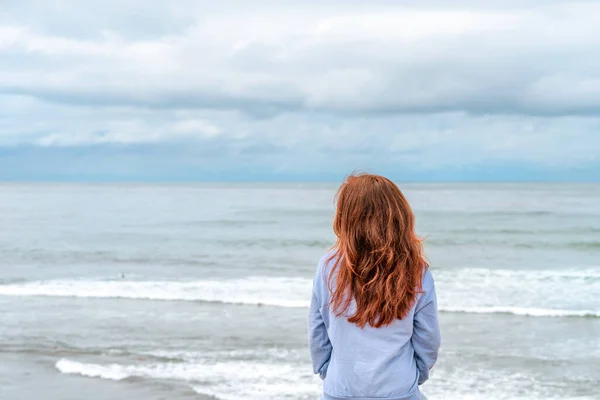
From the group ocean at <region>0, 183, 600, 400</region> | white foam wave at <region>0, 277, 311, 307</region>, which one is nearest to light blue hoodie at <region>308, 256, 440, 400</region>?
ocean at <region>0, 183, 600, 400</region>

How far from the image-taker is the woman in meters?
2.34

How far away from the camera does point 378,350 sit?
2.39 m

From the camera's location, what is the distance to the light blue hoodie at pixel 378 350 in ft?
7.80

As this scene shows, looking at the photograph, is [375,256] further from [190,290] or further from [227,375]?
[190,290]

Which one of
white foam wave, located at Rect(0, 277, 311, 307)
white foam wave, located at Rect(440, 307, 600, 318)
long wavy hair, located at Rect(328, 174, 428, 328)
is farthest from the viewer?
white foam wave, located at Rect(0, 277, 311, 307)

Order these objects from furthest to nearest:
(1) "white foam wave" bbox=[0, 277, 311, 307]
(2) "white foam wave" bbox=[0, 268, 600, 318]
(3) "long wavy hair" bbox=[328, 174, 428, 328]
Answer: (1) "white foam wave" bbox=[0, 277, 311, 307] → (2) "white foam wave" bbox=[0, 268, 600, 318] → (3) "long wavy hair" bbox=[328, 174, 428, 328]

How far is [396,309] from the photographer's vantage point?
233cm

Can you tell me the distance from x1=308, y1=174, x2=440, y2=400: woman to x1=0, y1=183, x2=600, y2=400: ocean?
4.71 m

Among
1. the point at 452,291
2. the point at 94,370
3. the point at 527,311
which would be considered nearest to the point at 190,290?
the point at 452,291

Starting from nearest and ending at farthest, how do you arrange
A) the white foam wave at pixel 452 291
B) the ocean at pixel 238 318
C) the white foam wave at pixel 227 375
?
the white foam wave at pixel 227 375 < the ocean at pixel 238 318 < the white foam wave at pixel 452 291

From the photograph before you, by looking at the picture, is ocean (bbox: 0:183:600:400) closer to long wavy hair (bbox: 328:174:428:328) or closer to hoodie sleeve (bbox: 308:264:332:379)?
hoodie sleeve (bbox: 308:264:332:379)

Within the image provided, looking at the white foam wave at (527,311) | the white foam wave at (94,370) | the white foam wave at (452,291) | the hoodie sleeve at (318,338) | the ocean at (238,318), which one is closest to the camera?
the hoodie sleeve at (318,338)

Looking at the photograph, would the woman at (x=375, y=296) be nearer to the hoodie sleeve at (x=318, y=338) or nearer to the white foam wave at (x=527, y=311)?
the hoodie sleeve at (x=318, y=338)

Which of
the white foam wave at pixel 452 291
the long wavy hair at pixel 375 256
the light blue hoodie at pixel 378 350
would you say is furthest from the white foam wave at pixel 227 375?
the long wavy hair at pixel 375 256
